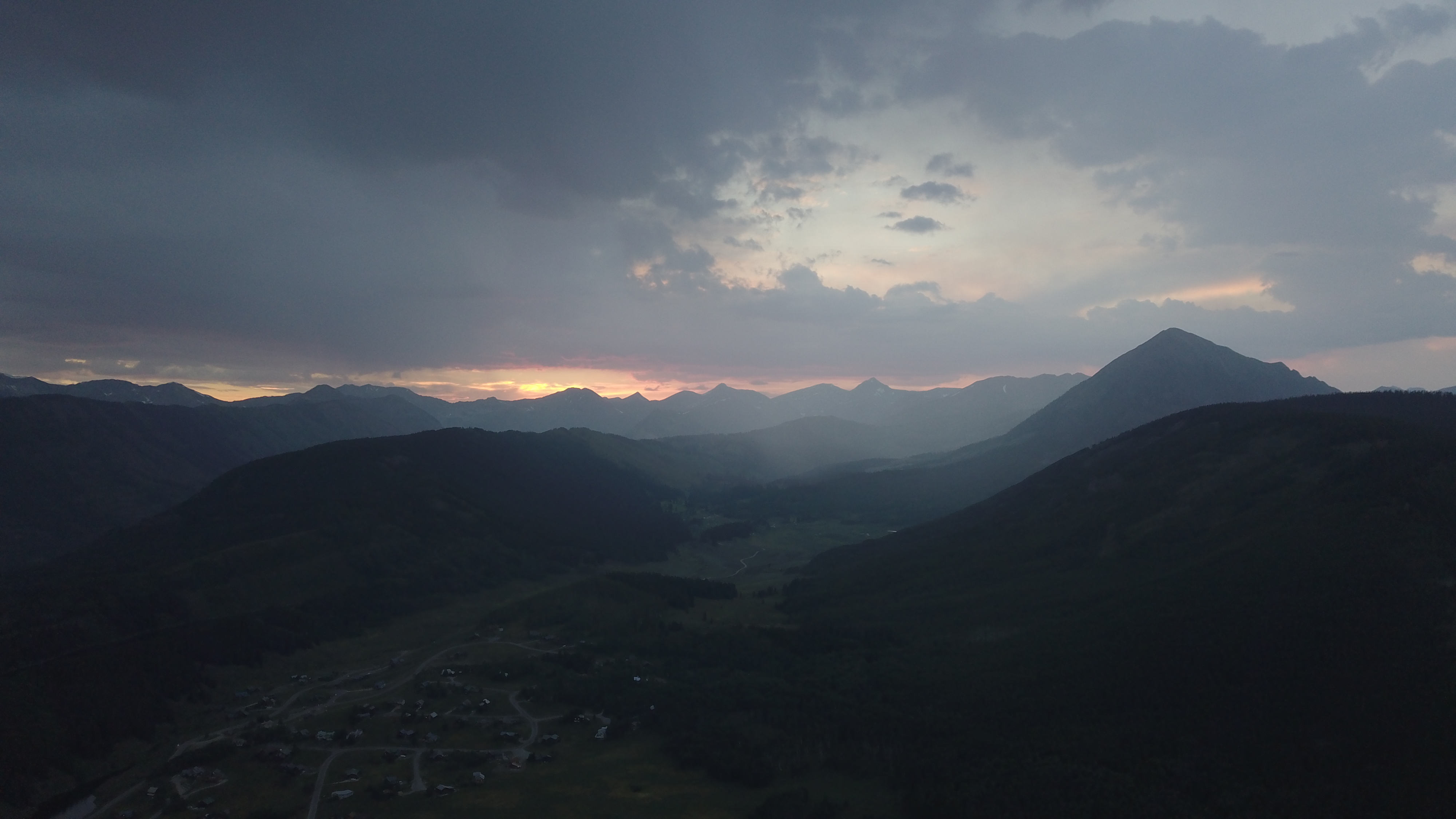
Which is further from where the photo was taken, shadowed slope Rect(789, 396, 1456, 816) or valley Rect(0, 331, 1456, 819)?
valley Rect(0, 331, 1456, 819)

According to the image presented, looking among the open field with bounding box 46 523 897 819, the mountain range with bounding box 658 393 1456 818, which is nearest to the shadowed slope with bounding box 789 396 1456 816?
the mountain range with bounding box 658 393 1456 818

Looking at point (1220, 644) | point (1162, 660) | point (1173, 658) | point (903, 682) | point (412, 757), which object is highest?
point (1220, 644)

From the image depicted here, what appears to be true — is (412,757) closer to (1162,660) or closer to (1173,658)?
(1162,660)

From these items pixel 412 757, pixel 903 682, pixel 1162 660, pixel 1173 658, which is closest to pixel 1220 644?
pixel 1173 658

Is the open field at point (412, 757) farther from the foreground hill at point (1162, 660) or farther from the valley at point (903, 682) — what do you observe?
the foreground hill at point (1162, 660)

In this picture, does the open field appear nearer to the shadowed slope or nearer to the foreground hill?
the foreground hill

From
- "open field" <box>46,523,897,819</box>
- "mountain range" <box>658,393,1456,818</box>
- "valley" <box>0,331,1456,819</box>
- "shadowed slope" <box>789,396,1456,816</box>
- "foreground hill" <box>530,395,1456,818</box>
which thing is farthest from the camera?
"open field" <box>46,523,897,819</box>

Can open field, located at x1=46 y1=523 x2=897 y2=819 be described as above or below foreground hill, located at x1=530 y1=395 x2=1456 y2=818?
below

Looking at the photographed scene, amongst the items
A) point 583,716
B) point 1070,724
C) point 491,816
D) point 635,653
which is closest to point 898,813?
point 1070,724
